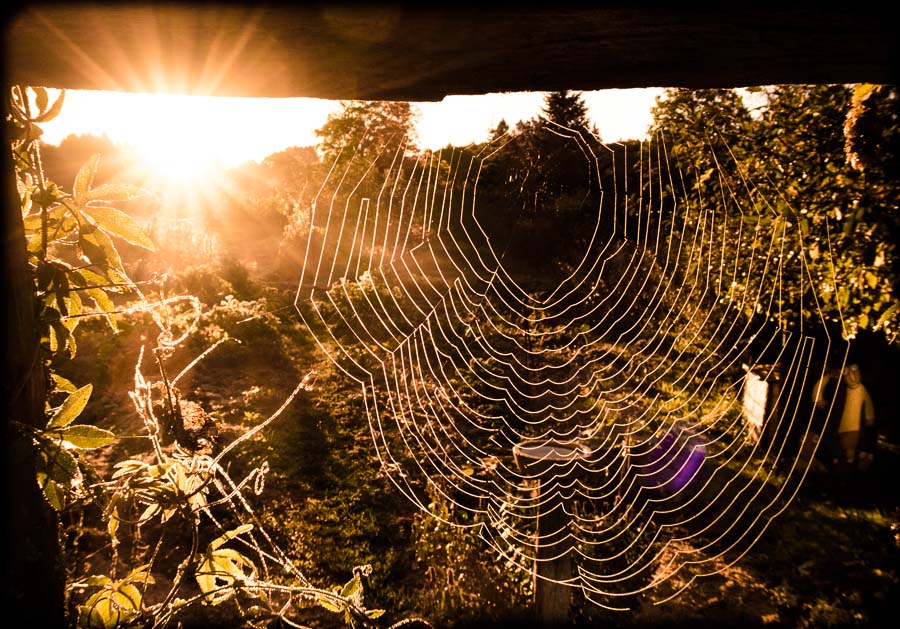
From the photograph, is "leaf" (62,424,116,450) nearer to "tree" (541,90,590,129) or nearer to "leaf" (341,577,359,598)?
"leaf" (341,577,359,598)

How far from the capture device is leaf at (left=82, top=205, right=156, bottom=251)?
1.13 metres

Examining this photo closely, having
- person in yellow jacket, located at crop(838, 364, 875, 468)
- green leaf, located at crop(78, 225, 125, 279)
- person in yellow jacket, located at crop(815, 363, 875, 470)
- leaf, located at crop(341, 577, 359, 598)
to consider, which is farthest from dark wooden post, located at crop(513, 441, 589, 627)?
person in yellow jacket, located at crop(838, 364, 875, 468)

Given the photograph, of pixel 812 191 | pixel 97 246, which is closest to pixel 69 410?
pixel 97 246

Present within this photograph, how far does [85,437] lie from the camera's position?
997 mm

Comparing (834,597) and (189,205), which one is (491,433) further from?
(189,205)

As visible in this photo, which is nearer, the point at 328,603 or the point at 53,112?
the point at 53,112

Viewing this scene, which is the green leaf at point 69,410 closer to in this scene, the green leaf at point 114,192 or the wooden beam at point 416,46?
the green leaf at point 114,192

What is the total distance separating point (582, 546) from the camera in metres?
3.58

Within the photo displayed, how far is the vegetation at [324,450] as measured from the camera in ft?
3.42

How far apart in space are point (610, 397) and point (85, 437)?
5975 millimetres

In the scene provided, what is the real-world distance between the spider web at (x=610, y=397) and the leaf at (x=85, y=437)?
554mm

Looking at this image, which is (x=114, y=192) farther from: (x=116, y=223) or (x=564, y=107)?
(x=564, y=107)

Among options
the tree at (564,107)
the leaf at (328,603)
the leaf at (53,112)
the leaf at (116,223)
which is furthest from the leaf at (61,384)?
the tree at (564,107)

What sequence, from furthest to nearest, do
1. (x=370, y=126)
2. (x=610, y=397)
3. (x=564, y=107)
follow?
(x=564, y=107) < (x=610, y=397) < (x=370, y=126)
